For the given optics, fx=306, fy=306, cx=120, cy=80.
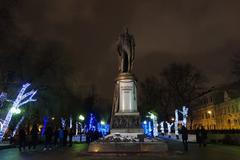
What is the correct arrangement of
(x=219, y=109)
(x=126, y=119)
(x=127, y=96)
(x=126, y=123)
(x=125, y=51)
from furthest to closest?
(x=219, y=109) < (x=125, y=51) < (x=127, y=96) < (x=126, y=119) < (x=126, y=123)

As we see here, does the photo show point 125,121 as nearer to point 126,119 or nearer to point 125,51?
point 126,119

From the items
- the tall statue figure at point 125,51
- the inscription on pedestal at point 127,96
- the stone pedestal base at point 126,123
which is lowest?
the stone pedestal base at point 126,123

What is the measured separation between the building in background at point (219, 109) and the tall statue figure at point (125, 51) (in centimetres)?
5393

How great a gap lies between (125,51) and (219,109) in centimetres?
7650

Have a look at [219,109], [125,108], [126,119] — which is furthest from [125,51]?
[219,109]

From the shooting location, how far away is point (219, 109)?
92.7 m

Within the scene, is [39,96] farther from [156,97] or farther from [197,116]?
[197,116]

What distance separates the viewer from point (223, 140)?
Answer: 1207 inches

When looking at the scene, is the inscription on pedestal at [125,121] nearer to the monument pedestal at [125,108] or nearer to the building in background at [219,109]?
the monument pedestal at [125,108]

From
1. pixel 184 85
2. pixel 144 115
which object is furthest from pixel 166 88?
pixel 144 115

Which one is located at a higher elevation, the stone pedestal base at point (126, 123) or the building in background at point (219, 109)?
the building in background at point (219, 109)

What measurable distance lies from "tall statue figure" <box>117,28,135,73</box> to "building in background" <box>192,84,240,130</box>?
5393cm

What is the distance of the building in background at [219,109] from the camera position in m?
78.9

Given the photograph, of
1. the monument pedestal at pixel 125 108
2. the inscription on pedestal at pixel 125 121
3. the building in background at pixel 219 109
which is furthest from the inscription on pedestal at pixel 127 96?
the building in background at pixel 219 109
